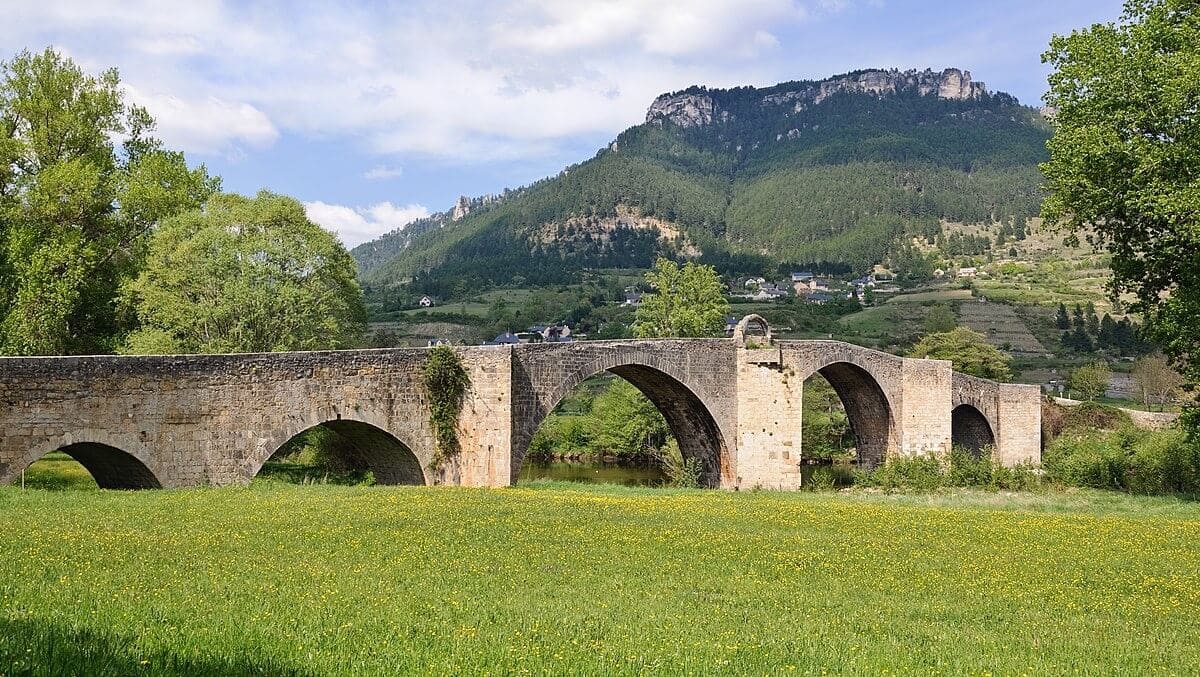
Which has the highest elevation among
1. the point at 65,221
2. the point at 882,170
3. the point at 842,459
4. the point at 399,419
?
the point at 882,170

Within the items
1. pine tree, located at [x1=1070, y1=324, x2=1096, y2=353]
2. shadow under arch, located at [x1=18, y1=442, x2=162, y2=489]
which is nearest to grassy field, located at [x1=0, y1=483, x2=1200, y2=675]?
shadow under arch, located at [x1=18, y1=442, x2=162, y2=489]

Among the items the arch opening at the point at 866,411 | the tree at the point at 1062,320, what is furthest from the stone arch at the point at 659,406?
the tree at the point at 1062,320

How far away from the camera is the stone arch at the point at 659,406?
83.9 ft

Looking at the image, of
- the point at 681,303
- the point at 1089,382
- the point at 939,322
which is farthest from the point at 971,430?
the point at 939,322

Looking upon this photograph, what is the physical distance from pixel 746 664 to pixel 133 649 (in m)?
4.07

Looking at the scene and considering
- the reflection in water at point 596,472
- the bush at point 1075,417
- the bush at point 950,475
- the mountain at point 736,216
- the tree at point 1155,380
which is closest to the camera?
the bush at point 950,475

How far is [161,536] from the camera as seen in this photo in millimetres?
12055

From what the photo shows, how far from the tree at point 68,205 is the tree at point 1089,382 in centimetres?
5581

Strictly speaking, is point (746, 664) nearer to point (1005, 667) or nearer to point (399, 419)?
point (1005, 667)

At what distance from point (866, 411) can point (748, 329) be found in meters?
12.1

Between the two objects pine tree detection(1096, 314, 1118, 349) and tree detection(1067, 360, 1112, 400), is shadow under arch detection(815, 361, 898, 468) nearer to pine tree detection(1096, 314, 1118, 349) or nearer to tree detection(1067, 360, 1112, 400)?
tree detection(1067, 360, 1112, 400)

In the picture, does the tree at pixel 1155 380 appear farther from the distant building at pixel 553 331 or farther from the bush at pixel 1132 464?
the distant building at pixel 553 331

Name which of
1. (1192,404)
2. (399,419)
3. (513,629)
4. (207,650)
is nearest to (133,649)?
(207,650)

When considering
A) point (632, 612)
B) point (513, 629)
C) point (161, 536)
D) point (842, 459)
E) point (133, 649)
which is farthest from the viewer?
point (842, 459)
